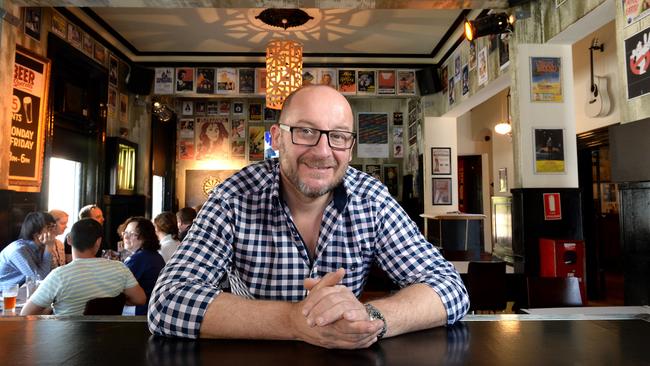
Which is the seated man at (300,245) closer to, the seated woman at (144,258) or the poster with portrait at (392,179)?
the seated woman at (144,258)

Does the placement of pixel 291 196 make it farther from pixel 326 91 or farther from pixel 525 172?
pixel 525 172

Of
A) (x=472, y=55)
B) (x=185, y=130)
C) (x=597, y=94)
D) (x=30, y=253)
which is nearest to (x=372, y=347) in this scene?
(x=30, y=253)

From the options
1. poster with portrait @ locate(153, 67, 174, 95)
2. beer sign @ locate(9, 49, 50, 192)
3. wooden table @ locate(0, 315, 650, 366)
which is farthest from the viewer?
poster with portrait @ locate(153, 67, 174, 95)

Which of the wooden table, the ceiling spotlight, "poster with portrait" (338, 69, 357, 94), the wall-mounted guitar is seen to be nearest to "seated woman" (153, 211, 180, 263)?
the wooden table

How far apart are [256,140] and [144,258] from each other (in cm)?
698

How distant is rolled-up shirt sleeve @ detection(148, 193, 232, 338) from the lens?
101cm

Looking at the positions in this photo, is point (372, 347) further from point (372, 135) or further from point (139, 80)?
point (372, 135)

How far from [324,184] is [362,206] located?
0.20 m

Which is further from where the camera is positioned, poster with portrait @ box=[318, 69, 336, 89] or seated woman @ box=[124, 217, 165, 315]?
poster with portrait @ box=[318, 69, 336, 89]

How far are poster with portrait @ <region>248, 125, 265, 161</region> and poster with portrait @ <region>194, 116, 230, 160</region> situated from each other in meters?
0.50

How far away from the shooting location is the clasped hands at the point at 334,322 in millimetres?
897

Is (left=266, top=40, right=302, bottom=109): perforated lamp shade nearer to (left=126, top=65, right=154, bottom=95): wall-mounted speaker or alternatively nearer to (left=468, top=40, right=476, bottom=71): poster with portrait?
(left=468, top=40, right=476, bottom=71): poster with portrait

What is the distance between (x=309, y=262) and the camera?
140cm

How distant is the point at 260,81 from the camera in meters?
7.53
